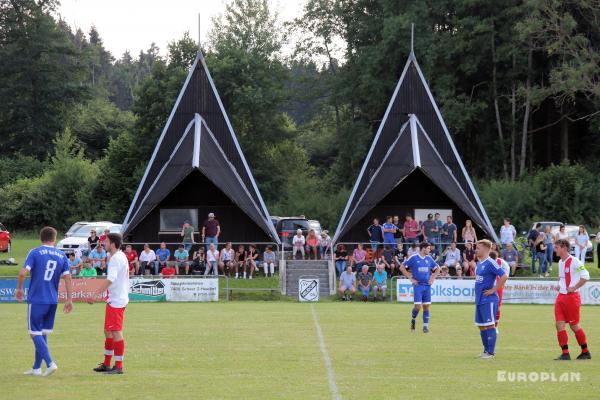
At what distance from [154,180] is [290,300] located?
939cm

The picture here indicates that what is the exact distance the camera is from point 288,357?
15.4 meters

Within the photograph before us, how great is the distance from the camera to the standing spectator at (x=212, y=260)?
33.1 meters

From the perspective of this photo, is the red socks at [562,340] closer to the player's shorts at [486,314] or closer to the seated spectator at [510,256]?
the player's shorts at [486,314]

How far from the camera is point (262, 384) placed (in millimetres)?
12320

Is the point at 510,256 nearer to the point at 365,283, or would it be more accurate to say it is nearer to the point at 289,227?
the point at 365,283

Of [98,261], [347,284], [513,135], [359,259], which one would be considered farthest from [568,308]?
[513,135]

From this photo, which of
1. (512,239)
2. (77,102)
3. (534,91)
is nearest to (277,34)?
(77,102)

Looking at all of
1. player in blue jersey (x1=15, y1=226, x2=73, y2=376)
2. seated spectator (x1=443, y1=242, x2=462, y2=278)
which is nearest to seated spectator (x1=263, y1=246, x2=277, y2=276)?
seated spectator (x1=443, y1=242, x2=462, y2=278)

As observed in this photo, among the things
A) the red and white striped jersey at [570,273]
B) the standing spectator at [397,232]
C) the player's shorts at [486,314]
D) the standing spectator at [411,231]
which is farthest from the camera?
the standing spectator at [397,232]

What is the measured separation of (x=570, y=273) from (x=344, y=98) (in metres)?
48.6

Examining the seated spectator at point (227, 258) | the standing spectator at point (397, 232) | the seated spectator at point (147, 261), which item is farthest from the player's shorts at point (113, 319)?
the standing spectator at point (397, 232)

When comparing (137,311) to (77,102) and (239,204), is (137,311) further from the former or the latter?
(77,102)

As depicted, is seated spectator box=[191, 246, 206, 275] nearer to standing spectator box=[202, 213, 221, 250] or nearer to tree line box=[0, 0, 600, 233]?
standing spectator box=[202, 213, 221, 250]

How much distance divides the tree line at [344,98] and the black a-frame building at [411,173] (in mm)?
13465
